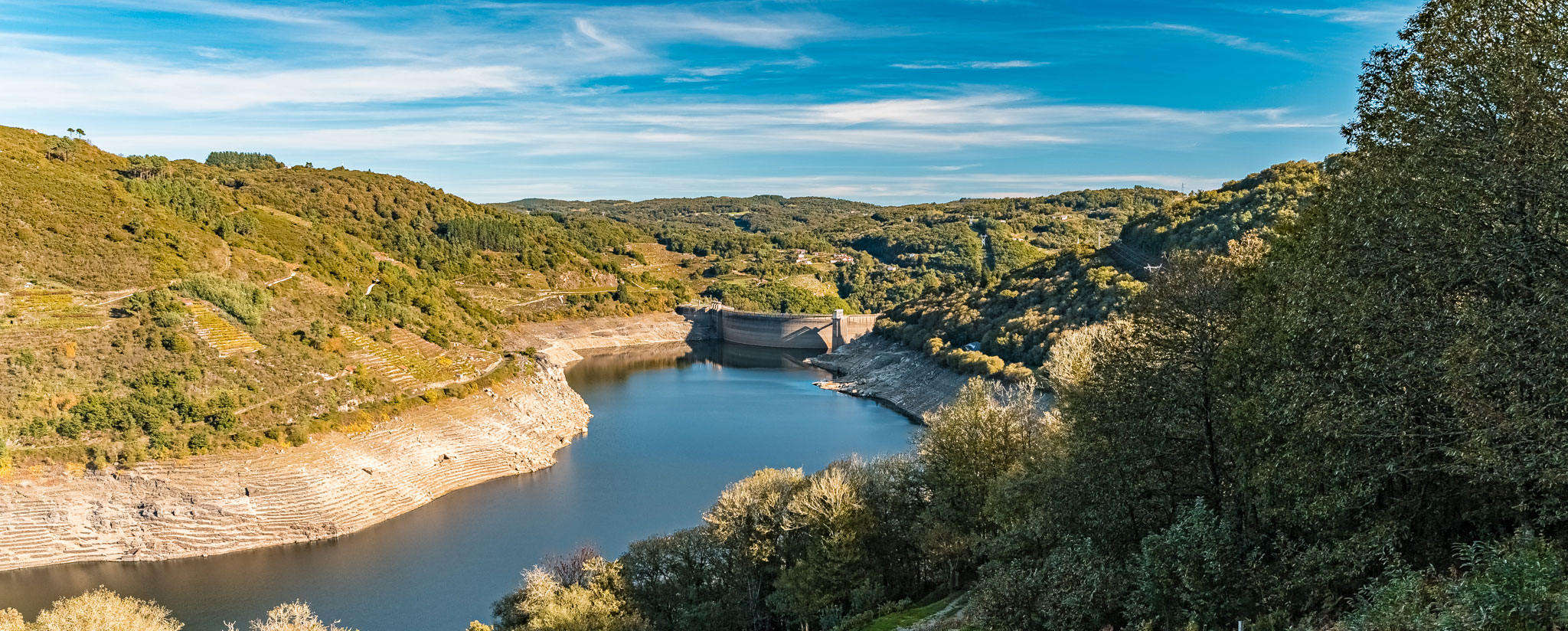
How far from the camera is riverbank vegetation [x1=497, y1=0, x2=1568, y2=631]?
729cm

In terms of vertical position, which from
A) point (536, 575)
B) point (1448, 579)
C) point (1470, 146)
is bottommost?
point (536, 575)

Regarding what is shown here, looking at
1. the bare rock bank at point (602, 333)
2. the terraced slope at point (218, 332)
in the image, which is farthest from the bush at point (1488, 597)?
the bare rock bank at point (602, 333)

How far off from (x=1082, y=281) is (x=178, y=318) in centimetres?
4715

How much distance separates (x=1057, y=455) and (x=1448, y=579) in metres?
7.36

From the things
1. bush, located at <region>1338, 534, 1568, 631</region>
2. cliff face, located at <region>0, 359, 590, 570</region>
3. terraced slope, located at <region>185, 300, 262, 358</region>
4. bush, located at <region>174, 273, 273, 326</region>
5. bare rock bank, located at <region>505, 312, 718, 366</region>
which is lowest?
cliff face, located at <region>0, 359, 590, 570</region>

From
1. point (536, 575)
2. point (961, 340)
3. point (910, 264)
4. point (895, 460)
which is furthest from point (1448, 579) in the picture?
point (910, 264)

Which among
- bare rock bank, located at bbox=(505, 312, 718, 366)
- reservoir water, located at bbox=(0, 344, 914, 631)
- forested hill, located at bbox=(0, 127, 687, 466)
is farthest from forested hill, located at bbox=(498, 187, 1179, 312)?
reservoir water, located at bbox=(0, 344, 914, 631)

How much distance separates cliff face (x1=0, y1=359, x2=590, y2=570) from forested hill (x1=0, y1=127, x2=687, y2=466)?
40.4 inches

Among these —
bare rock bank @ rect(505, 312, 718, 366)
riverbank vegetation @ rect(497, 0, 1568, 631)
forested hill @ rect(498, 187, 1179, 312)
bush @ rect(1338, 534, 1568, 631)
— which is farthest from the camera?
forested hill @ rect(498, 187, 1179, 312)

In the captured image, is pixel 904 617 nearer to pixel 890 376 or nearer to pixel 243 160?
pixel 890 376

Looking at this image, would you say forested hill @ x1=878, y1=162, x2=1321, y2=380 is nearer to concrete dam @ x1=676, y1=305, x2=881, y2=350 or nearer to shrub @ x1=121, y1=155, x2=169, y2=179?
concrete dam @ x1=676, y1=305, x2=881, y2=350

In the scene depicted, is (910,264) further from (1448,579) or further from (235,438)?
(1448,579)

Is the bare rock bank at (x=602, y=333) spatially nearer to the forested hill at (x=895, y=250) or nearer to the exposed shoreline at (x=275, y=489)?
the forested hill at (x=895, y=250)

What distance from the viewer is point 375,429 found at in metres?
35.2
